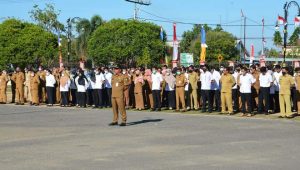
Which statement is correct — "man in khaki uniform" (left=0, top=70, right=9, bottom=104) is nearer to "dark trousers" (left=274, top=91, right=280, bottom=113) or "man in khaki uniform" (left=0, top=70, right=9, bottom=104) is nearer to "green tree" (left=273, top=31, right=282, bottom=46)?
"dark trousers" (left=274, top=91, right=280, bottom=113)

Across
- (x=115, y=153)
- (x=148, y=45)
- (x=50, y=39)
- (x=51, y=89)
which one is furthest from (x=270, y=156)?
(x=148, y=45)

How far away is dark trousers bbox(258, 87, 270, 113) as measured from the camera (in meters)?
21.1

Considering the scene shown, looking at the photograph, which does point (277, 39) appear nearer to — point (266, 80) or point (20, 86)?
point (20, 86)

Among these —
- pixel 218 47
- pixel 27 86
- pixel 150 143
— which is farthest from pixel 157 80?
pixel 218 47

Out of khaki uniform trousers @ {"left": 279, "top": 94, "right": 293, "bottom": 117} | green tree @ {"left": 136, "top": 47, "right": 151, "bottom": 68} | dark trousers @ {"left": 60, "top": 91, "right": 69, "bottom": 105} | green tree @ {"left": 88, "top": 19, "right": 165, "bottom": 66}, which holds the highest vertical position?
green tree @ {"left": 88, "top": 19, "right": 165, "bottom": 66}

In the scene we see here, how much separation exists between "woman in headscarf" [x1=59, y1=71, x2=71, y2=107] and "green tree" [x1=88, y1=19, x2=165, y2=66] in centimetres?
3804

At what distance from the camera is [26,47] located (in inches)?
2306

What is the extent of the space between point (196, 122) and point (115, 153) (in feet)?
24.0

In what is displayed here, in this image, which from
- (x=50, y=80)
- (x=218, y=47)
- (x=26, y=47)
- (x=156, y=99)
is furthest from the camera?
(x=218, y=47)

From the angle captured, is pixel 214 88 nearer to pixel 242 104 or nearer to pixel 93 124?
pixel 242 104

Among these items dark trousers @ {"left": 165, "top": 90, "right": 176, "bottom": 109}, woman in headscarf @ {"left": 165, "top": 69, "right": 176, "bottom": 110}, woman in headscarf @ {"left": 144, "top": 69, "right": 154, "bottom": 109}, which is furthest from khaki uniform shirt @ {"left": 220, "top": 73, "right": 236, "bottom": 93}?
woman in headscarf @ {"left": 144, "top": 69, "right": 154, "bottom": 109}

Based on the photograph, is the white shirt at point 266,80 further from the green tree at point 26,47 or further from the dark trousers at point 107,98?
the green tree at point 26,47

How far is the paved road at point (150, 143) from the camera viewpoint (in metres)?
10.5

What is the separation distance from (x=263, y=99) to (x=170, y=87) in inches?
174
